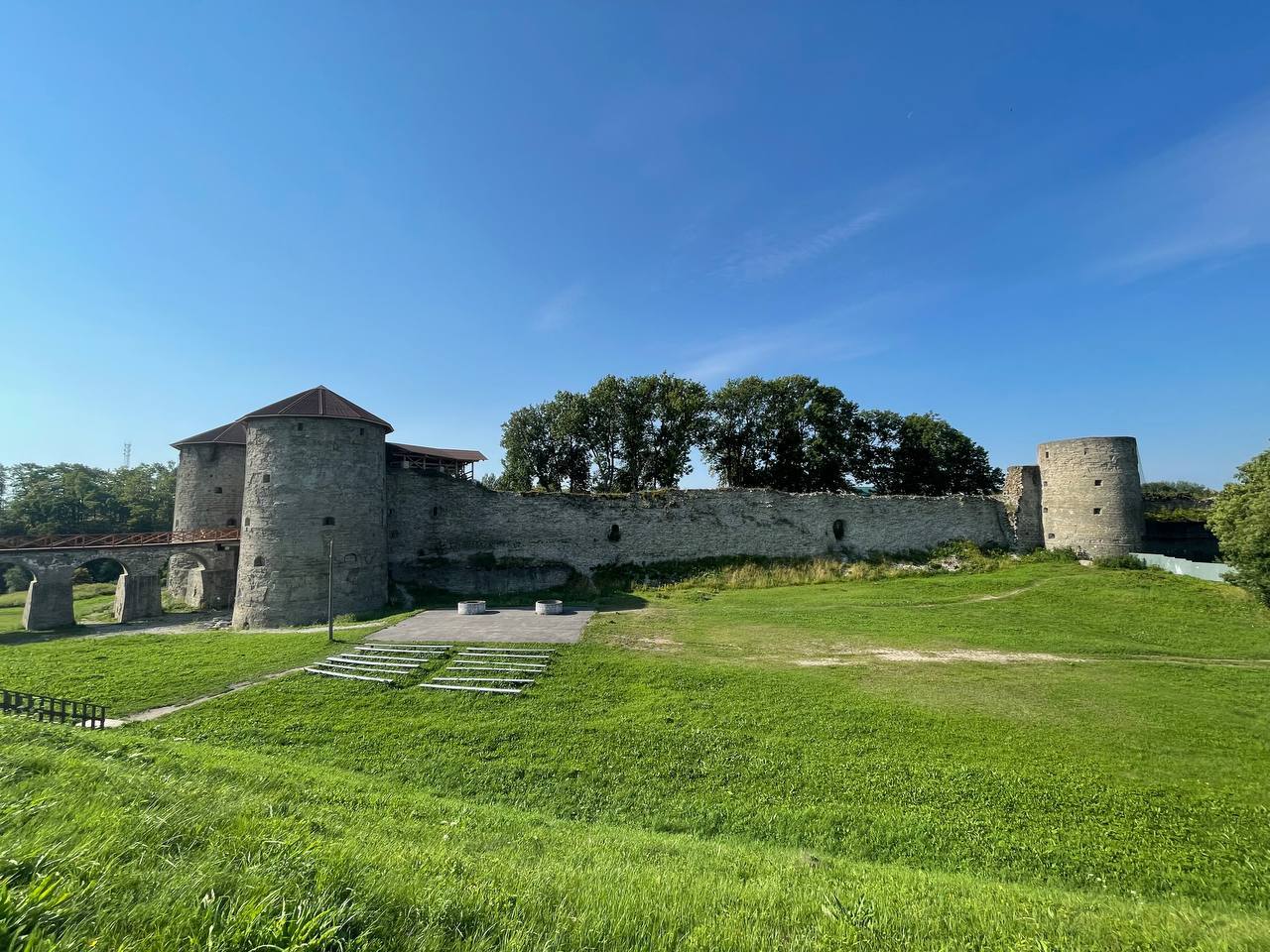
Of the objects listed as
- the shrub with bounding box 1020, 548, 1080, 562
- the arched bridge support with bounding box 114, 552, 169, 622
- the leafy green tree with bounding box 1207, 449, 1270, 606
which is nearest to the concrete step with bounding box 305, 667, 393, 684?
the arched bridge support with bounding box 114, 552, 169, 622

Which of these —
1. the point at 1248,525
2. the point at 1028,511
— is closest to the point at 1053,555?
the point at 1028,511

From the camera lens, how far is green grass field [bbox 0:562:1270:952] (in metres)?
2.50

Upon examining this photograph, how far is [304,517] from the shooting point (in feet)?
66.1

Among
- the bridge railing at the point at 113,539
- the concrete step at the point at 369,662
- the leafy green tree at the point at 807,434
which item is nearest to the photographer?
the concrete step at the point at 369,662

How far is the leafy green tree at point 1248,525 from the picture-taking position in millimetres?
15727

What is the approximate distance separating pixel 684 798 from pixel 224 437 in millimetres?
29953

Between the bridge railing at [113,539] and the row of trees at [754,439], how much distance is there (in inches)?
726

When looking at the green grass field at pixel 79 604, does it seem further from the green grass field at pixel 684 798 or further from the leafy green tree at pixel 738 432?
the leafy green tree at pixel 738 432

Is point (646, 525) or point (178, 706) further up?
point (646, 525)

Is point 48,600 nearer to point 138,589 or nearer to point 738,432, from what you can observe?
point 138,589

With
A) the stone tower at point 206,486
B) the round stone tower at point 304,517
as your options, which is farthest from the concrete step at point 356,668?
the stone tower at point 206,486

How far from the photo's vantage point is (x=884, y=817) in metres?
6.36

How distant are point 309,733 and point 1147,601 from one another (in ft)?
78.9

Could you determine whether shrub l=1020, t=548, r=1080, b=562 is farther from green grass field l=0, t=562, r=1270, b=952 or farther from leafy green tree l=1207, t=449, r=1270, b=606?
green grass field l=0, t=562, r=1270, b=952
